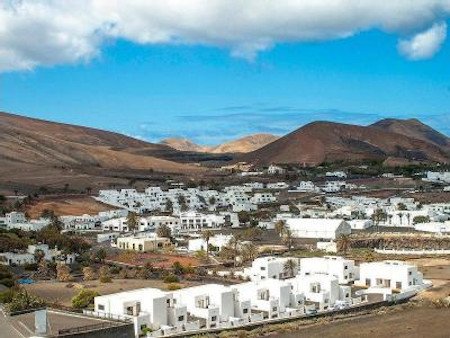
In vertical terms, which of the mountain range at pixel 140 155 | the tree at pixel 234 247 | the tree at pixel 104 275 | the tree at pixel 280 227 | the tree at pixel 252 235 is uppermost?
the mountain range at pixel 140 155

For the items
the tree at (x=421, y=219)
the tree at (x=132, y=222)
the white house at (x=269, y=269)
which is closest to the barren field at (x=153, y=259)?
the white house at (x=269, y=269)

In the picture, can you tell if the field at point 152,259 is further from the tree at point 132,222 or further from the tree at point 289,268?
the tree at point 132,222

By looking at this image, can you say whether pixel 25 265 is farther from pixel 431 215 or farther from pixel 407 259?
pixel 431 215

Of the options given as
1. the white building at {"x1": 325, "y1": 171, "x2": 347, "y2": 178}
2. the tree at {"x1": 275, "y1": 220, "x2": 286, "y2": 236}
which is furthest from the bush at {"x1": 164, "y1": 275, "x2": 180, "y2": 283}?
the white building at {"x1": 325, "y1": 171, "x2": 347, "y2": 178}

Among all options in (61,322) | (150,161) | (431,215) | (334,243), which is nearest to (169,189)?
(431,215)

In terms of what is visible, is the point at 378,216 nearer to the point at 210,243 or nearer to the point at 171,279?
the point at 210,243

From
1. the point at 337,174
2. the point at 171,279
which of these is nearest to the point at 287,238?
the point at 171,279
